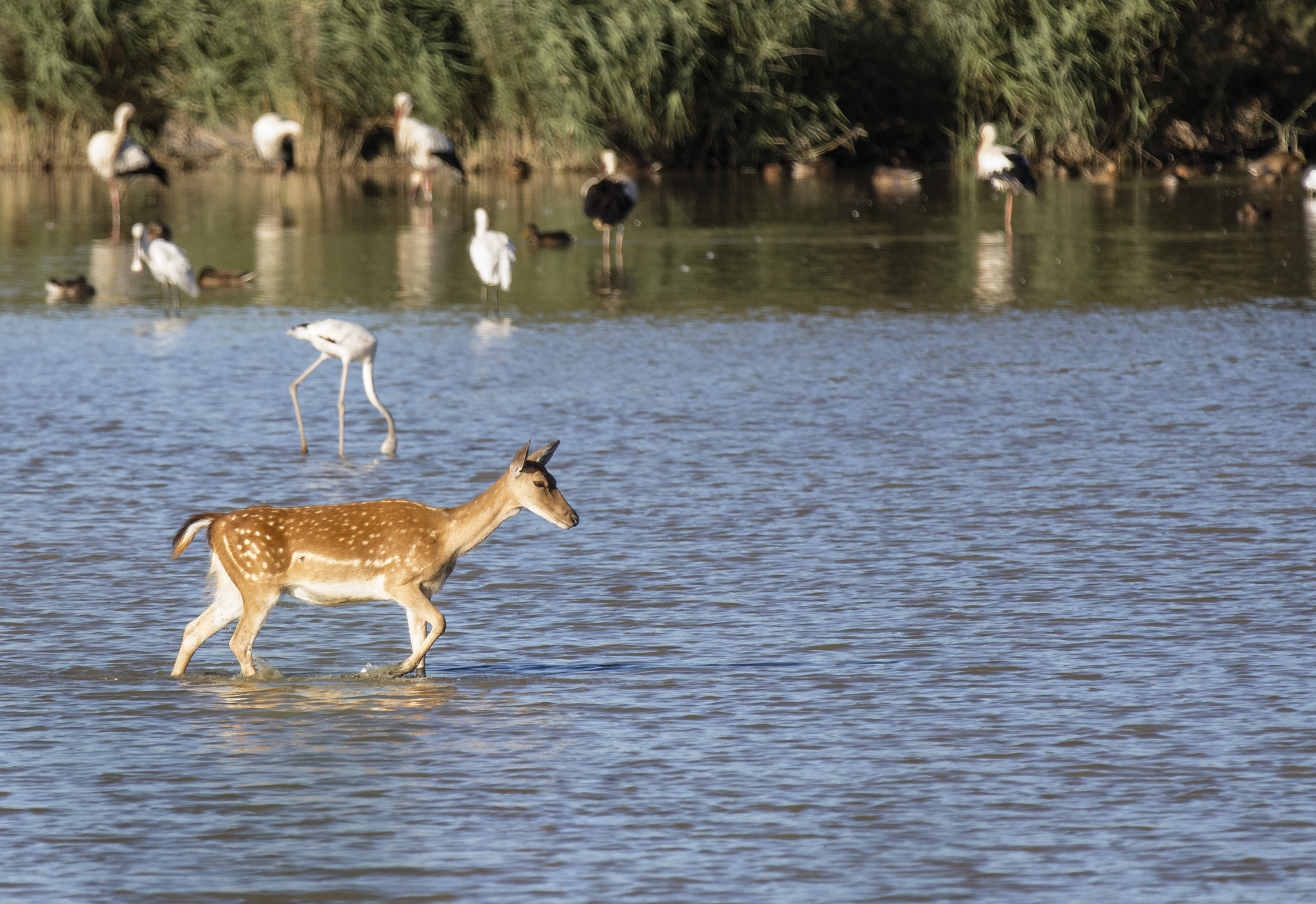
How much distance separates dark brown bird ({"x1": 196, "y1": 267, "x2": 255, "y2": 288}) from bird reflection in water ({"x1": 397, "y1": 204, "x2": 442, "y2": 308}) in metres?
1.71

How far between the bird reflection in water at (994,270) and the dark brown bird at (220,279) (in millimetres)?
7965

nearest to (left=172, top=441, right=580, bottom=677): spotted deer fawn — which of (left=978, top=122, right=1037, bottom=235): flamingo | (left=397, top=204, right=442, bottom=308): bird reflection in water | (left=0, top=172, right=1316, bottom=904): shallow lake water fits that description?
(left=0, top=172, right=1316, bottom=904): shallow lake water

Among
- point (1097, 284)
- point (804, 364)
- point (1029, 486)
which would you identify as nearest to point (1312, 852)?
point (1029, 486)

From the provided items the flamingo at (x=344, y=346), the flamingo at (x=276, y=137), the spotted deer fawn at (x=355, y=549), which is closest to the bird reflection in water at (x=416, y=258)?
the flamingo at (x=276, y=137)

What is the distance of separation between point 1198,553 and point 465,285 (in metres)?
13.2

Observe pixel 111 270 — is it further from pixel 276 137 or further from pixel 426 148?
pixel 276 137

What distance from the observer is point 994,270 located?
22.4m

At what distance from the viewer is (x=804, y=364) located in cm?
1582

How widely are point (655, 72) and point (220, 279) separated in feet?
55.4

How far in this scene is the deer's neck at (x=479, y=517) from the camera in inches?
290

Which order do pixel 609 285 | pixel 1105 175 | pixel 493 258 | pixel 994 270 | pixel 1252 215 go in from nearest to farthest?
pixel 493 258 → pixel 609 285 → pixel 994 270 → pixel 1252 215 → pixel 1105 175

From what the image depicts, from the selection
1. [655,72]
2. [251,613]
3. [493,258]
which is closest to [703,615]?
[251,613]

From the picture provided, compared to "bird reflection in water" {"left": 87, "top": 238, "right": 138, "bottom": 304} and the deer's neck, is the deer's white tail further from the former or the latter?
"bird reflection in water" {"left": 87, "top": 238, "right": 138, "bottom": 304}

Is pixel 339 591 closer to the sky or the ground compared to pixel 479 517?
closer to the ground
